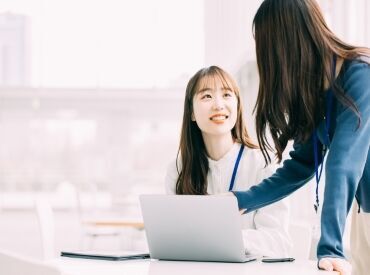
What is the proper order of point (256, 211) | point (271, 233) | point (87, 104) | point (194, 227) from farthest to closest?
point (87, 104), point (256, 211), point (271, 233), point (194, 227)

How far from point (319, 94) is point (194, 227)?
47cm

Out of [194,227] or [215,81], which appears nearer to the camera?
[194,227]

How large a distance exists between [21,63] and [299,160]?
7943 millimetres

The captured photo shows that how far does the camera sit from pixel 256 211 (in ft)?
8.45

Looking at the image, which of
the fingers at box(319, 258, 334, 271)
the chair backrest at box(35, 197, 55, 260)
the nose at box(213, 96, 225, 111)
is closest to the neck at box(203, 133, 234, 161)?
the nose at box(213, 96, 225, 111)

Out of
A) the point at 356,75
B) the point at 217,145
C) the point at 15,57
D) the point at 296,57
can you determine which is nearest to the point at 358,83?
the point at 356,75

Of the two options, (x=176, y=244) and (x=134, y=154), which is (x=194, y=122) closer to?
(x=176, y=244)

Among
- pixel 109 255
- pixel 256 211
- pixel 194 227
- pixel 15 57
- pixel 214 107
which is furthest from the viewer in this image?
pixel 15 57

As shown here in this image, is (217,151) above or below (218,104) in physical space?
below

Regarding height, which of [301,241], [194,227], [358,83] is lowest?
[301,241]

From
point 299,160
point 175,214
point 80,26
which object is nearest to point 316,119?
point 299,160

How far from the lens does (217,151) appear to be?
274cm

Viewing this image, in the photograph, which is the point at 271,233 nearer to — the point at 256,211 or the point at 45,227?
the point at 256,211

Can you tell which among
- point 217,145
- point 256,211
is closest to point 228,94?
point 217,145
